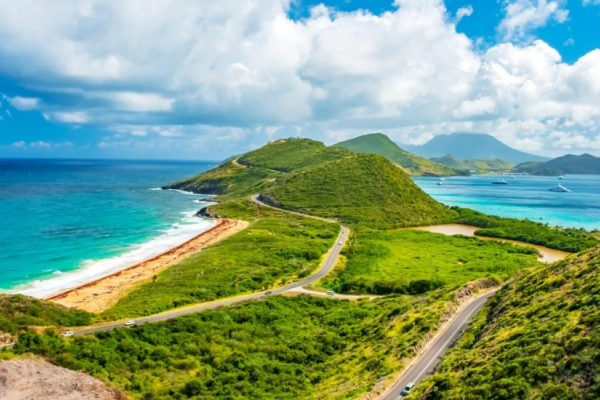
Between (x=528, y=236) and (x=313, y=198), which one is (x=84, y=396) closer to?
(x=528, y=236)

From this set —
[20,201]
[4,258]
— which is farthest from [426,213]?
[20,201]

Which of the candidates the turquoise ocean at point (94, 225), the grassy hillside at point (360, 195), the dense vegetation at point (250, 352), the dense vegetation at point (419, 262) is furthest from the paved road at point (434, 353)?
the grassy hillside at point (360, 195)

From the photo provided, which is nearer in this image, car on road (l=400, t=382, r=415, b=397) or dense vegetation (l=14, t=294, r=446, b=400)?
car on road (l=400, t=382, r=415, b=397)

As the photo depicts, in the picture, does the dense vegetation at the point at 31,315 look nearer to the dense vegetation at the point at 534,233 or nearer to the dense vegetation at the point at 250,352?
the dense vegetation at the point at 250,352

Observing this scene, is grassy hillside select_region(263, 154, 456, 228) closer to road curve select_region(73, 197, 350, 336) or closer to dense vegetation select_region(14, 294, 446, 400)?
road curve select_region(73, 197, 350, 336)

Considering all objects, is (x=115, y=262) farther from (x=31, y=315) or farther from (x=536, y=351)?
(x=536, y=351)

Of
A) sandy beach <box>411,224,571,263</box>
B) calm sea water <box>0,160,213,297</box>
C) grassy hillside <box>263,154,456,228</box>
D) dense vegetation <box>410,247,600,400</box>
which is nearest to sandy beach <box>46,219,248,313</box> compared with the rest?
calm sea water <box>0,160,213,297</box>
